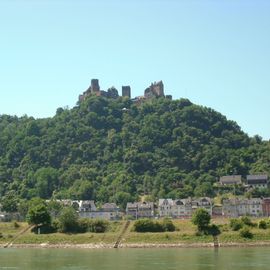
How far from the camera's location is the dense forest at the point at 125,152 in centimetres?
13062

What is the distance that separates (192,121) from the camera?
165m

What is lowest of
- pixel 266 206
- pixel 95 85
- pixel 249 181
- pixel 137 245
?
pixel 137 245

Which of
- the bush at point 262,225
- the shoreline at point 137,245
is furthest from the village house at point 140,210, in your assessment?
the bush at point 262,225

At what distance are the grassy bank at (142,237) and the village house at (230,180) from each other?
37.6 metres

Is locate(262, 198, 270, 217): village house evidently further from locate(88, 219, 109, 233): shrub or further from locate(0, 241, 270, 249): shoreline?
locate(88, 219, 109, 233): shrub

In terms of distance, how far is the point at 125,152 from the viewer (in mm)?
150500

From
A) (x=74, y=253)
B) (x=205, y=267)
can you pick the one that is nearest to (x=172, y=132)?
(x=74, y=253)

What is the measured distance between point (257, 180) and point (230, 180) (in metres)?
5.69

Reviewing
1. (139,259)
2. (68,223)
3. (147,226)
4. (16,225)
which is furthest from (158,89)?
(139,259)

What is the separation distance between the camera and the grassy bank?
81.1m

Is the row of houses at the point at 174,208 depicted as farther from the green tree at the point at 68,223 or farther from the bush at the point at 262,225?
the bush at the point at 262,225

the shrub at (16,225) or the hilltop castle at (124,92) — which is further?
the hilltop castle at (124,92)

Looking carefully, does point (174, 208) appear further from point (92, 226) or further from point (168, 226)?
point (92, 226)

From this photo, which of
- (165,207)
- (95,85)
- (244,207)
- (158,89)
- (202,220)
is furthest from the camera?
(95,85)
